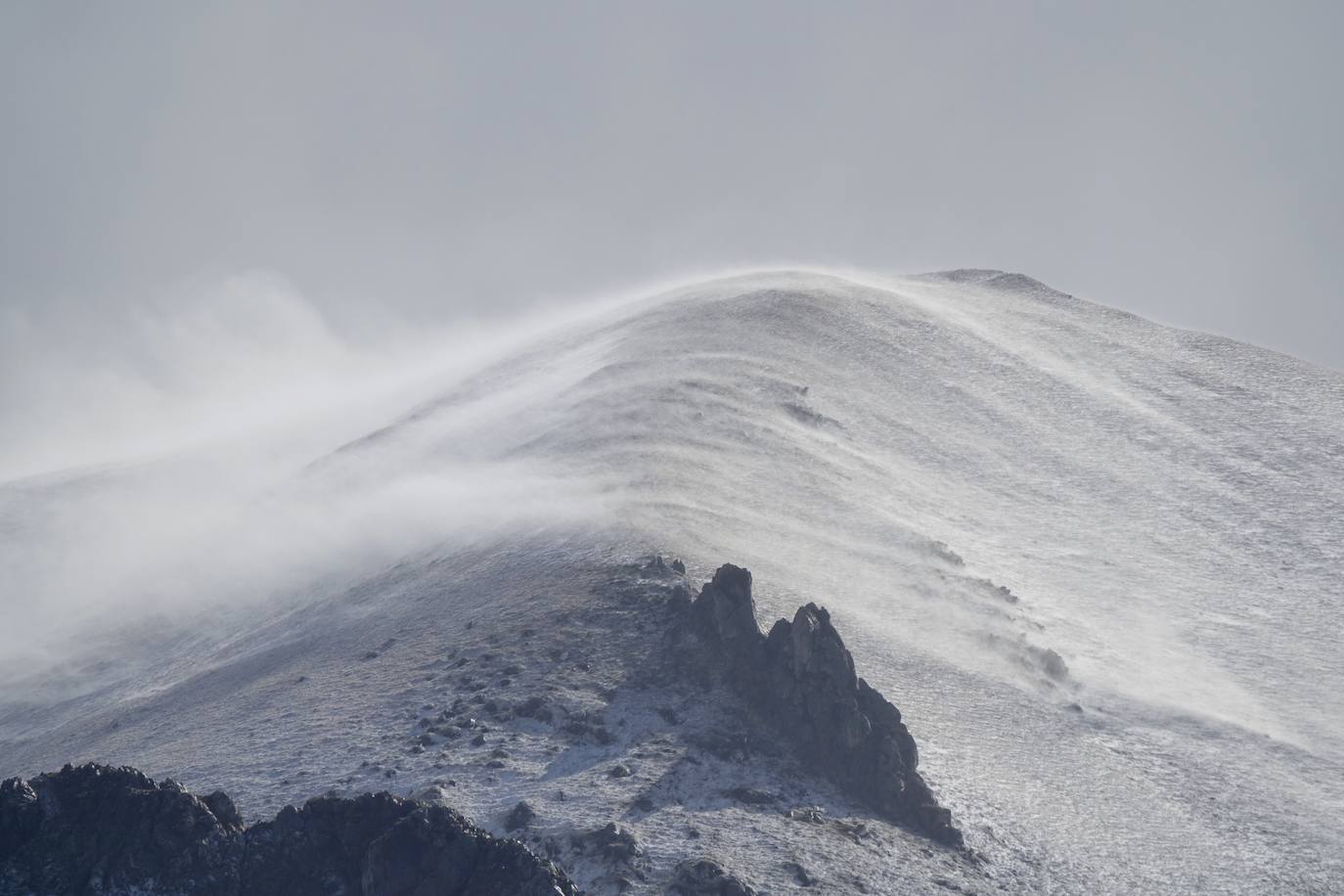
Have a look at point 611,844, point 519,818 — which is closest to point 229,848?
point 519,818

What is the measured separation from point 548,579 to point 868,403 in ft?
163

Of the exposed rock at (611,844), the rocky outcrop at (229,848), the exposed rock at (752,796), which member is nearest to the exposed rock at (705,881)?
the exposed rock at (611,844)

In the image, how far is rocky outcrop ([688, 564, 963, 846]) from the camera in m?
65.2

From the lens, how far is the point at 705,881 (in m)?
55.9

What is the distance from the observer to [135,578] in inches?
4783

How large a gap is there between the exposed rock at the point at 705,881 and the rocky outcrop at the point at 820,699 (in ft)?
34.8

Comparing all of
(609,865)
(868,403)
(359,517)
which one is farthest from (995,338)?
(609,865)

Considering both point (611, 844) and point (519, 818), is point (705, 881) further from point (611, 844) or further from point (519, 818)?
point (519, 818)

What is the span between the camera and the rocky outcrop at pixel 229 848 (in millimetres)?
52938

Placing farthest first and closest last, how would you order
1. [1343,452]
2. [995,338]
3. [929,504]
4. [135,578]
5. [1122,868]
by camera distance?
[995,338] → [1343,452] → [135,578] → [929,504] → [1122,868]

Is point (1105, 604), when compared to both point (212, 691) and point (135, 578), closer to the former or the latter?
point (212, 691)

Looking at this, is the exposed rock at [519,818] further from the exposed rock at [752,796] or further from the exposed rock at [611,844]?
the exposed rock at [752,796]

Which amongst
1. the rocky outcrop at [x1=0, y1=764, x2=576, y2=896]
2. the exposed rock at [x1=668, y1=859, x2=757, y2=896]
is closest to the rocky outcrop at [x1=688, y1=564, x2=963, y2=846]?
the exposed rock at [x1=668, y1=859, x2=757, y2=896]

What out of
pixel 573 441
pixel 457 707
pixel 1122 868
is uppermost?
pixel 573 441
